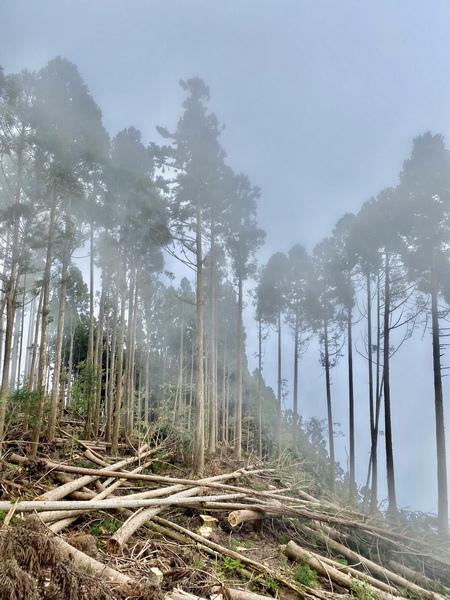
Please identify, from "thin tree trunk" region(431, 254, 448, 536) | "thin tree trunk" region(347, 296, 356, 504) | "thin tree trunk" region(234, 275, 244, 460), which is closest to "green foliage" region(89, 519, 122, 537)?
"thin tree trunk" region(431, 254, 448, 536)

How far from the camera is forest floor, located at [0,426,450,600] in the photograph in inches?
142

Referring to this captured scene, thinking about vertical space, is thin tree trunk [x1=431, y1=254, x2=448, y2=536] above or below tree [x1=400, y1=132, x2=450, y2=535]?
below

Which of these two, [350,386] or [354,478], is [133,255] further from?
[354,478]

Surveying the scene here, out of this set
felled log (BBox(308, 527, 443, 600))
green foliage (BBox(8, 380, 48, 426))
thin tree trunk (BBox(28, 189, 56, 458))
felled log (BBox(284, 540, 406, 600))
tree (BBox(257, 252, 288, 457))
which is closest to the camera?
felled log (BBox(284, 540, 406, 600))

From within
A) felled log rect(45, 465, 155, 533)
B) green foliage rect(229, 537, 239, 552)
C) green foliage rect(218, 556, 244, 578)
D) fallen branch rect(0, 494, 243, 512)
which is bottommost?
green foliage rect(229, 537, 239, 552)

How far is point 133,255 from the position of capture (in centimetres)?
1706

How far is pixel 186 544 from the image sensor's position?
6320mm

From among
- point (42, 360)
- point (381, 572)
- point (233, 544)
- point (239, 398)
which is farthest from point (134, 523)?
point (239, 398)

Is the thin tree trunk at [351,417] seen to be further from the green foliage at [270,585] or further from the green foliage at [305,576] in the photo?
the green foliage at [270,585]

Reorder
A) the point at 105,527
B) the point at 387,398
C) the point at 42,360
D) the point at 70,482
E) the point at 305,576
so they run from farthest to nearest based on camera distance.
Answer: the point at 387,398
the point at 42,360
the point at 70,482
the point at 105,527
the point at 305,576

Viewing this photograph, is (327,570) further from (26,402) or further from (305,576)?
(26,402)

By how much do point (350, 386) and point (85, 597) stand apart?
50.1 feet

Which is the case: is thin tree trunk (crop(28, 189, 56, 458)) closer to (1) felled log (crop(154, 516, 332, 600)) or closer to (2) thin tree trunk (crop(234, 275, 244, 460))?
(1) felled log (crop(154, 516, 332, 600))

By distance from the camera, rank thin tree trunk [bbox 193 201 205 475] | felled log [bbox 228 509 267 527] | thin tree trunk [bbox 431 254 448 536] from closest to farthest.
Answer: felled log [bbox 228 509 267 527] < thin tree trunk [bbox 193 201 205 475] < thin tree trunk [bbox 431 254 448 536]
